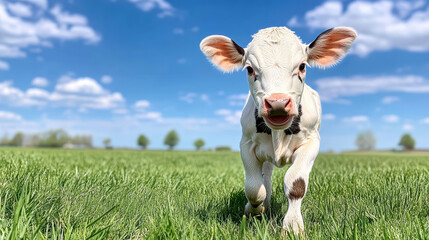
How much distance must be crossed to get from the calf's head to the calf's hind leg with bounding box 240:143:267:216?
73cm

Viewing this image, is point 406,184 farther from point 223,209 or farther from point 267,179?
point 223,209

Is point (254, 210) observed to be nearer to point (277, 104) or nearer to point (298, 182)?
point (298, 182)

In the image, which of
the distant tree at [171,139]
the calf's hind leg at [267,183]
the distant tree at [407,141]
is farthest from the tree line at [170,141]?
the calf's hind leg at [267,183]

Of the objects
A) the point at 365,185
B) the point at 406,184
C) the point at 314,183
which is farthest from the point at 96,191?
the point at 406,184

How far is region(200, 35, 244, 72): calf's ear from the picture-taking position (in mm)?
4023

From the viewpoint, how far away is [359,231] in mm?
2869

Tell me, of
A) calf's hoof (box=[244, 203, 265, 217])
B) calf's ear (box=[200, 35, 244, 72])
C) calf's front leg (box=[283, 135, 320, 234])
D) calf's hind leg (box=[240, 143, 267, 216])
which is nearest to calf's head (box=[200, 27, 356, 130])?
calf's ear (box=[200, 35, 244, 72])

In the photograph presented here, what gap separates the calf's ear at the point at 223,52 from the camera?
4.02 metres

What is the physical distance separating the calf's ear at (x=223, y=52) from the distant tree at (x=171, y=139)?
97774mm

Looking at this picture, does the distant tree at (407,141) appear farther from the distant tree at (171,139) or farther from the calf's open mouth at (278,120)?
the calf's open mouth at (278,120)

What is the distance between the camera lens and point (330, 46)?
13.4 feet

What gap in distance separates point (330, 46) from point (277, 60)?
100 cm

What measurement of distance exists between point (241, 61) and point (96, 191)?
2242 mm

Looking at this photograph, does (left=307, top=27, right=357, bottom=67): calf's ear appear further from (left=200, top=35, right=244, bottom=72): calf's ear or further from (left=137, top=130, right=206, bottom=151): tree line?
(left=137, top=130, right=206, bottom=151): tree line
